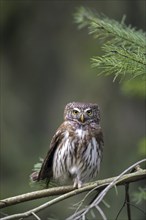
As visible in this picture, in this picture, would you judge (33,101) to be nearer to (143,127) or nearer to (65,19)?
(65,19)

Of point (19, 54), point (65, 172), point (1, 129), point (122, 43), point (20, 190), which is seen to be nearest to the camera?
point (122, 43)

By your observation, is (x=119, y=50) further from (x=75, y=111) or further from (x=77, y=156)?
(x=75, y=111)

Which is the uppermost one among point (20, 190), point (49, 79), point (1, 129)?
A: point (49, 79)

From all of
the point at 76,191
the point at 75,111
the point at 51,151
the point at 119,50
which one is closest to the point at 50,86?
the point at 75,111

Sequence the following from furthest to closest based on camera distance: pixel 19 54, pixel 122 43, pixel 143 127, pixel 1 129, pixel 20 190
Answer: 1. pixel 19 54
2. pixel 1 129
3. pixel 143 127
4. pixel 20 190
5. pixel 122 43

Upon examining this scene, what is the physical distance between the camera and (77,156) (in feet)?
16.6

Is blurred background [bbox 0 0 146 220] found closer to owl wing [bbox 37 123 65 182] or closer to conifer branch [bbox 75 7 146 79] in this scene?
owl wing [bbox 37 123 65 182]

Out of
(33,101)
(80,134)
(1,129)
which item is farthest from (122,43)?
(33,101)

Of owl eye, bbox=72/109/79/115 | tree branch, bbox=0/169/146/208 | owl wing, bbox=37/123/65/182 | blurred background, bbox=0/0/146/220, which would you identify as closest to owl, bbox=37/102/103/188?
owl wing, bbox=37/123/65/182

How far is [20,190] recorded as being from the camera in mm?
7605

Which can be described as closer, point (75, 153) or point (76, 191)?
point (76, 191)

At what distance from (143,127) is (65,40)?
2.24 m

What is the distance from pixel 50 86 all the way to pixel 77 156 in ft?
19.0

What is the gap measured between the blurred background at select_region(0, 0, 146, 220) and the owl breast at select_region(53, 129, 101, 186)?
2929mm
